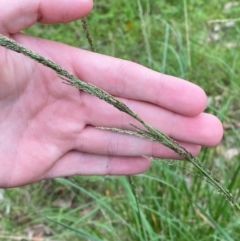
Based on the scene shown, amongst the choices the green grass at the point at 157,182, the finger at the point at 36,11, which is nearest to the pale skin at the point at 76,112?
the finger at the point at 36,11

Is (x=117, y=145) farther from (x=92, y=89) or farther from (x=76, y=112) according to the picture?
(x=92, y=89)

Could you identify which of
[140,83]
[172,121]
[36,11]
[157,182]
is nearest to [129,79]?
[140,83]

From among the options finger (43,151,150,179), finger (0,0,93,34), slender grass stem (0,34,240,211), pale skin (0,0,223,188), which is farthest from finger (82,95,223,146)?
slender grass stem (0,34,240,211)

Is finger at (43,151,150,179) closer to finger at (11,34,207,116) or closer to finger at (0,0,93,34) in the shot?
finger at (11,34,207,116)

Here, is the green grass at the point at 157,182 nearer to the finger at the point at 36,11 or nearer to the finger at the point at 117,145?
the finger at the point at 117,145

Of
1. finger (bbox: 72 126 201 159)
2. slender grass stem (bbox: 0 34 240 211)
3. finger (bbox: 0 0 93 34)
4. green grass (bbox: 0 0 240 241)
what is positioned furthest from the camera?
green grass (bbox: 0 0 240 241)
